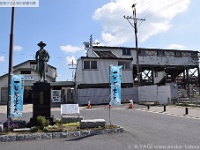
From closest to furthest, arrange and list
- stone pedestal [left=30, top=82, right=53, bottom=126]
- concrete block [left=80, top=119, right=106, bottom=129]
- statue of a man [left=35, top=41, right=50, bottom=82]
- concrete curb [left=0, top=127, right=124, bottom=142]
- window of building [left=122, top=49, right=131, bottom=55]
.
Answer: concrete curb [left=0, top=127, right=124, bottom=142] < concrete block [left=80, top=119, right=106, bottom=129] < stone pedestal [left=30, top=82, right=53, bottom=126] < statue of a man [left=35, top=41, right=50, bottom=82] < window of building [left=122, top=49, right=131, bottom=55]

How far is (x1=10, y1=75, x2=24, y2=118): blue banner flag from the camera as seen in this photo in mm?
10867

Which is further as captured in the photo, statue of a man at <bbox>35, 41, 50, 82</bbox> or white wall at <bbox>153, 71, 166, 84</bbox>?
white wall at <bbox>153, 71, 166, 84</bbox>

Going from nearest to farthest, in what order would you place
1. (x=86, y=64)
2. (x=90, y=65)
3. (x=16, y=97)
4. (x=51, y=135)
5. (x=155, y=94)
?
(x=51, y=135), (x=16, y=97), (x=155, y=94), (x=86, y=64), (x=90, y=65)

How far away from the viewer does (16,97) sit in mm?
11023

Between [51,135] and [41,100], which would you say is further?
[41,100]

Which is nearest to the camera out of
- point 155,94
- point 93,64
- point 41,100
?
point 41,100

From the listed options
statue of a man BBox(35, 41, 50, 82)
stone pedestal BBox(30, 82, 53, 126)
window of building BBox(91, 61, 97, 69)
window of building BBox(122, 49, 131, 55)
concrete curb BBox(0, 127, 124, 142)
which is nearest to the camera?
concrete curb BBox(0, 127, 124, 142)

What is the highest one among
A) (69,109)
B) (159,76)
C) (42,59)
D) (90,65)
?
(90,65)

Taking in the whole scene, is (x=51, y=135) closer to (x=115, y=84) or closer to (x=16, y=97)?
(x=16, y=97)

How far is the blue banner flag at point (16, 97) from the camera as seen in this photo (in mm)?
10867

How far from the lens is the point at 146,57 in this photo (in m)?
41.6

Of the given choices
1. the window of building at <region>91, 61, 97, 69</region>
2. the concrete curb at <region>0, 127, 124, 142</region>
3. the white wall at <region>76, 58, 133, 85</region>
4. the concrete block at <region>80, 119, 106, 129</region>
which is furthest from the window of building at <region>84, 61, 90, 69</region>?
the concrete curb at <region>0, 127, 124, 142</region>

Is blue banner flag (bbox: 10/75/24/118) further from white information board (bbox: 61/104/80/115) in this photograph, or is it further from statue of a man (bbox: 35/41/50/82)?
white information board (bbox: 61/104/80/115)

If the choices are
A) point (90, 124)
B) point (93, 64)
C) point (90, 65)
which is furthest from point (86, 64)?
point (90, 124)
